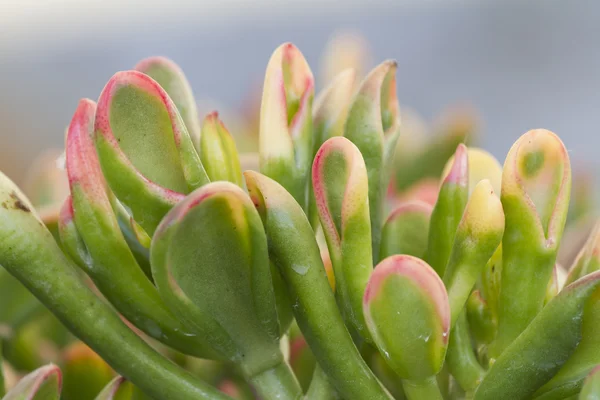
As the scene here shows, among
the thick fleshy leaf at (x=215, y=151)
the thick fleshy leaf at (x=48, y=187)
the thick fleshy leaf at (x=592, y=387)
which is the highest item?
the thick fleshy leaf at (x=215, y=151)

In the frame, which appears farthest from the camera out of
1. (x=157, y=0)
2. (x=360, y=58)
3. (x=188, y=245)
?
(x=157, y=0)

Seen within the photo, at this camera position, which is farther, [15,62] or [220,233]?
[15,62]

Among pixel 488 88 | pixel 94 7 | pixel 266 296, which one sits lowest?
pixel 488 88

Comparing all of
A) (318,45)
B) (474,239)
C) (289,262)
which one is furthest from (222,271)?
(318,45)

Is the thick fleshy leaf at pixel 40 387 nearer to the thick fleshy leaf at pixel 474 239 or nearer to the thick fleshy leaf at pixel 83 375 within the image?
the thick fleshy leaf at pixel 83 375

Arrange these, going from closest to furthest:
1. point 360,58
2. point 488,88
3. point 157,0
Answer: point 360,58, point 488,88, point 157,0

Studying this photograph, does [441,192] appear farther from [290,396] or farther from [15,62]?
[15,62]

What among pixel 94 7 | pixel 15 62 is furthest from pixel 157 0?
pixel 15 62

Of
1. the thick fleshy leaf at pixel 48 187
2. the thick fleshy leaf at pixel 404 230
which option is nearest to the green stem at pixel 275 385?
the thick fleshy leaf at pixel 404 230
